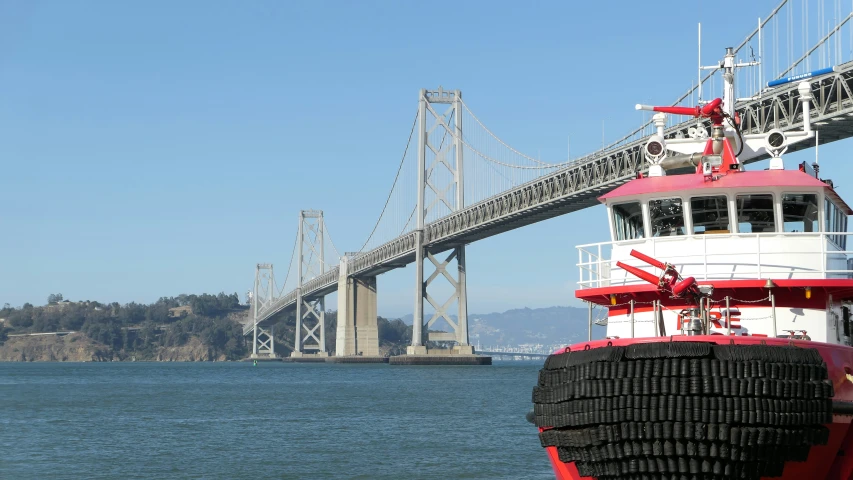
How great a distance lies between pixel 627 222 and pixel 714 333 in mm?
2618

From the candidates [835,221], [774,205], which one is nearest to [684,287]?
[774,205]

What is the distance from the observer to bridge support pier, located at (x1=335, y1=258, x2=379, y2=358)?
109125 millimetres

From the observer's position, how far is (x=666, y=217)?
49.1 feet

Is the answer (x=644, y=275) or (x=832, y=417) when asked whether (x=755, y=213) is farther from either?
(x=832, y=417)

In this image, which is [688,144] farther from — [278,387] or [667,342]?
[278,387]

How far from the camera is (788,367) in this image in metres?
11.5

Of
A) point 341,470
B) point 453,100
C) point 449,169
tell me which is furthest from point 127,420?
point 453,100

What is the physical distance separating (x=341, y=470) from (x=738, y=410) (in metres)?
14.6

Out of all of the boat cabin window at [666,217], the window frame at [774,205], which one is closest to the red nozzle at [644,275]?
the boat cabin window at [666,217]

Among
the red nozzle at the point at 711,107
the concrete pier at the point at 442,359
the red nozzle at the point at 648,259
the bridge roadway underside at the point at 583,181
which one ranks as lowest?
the concrete pier at the point at 442,359

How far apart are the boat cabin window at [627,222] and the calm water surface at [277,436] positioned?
898 cm

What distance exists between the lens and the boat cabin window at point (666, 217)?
14773mm

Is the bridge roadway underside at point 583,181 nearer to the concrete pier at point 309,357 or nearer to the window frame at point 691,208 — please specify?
the window frame at point 691,208

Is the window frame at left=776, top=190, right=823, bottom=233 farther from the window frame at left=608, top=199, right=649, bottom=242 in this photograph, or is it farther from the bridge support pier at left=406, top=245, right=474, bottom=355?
the bridge support pier at left=406, top=245, right=474, bottom=355
